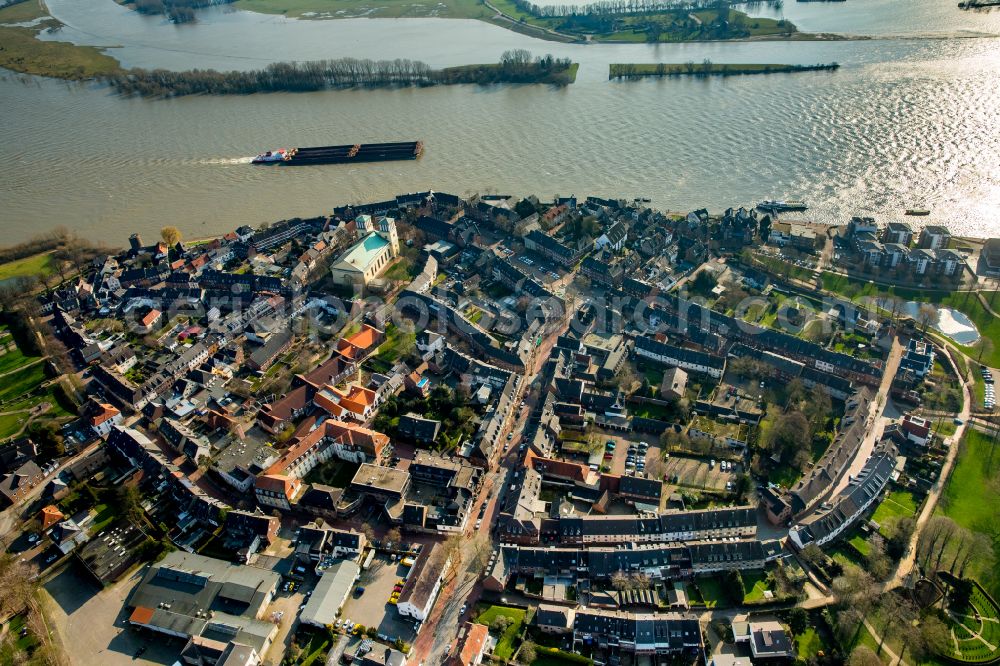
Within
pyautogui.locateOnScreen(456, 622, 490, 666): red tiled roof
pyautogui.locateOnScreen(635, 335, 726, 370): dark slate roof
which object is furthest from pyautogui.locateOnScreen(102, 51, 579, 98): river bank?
pyautogui.locateOnScreen(456, 622, 490, 666): red tiled roof

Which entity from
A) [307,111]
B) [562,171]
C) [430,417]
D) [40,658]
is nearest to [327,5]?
[307,111]

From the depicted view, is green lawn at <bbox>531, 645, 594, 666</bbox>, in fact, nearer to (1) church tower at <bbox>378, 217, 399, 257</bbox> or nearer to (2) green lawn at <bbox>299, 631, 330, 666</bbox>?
(2) green lawn at <bbox>299, 631, 330, 666</bbox>

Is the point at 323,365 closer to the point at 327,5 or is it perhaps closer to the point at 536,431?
the point at 536,431

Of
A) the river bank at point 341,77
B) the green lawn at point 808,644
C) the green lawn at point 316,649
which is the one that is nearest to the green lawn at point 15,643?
the green lawn at point 316,649

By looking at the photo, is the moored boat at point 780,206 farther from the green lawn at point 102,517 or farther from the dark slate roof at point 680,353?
the green lawn at point 102,517

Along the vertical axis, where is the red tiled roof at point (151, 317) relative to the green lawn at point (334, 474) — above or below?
above

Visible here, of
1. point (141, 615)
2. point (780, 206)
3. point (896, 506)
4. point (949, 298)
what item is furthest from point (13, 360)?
point (949, 298)
